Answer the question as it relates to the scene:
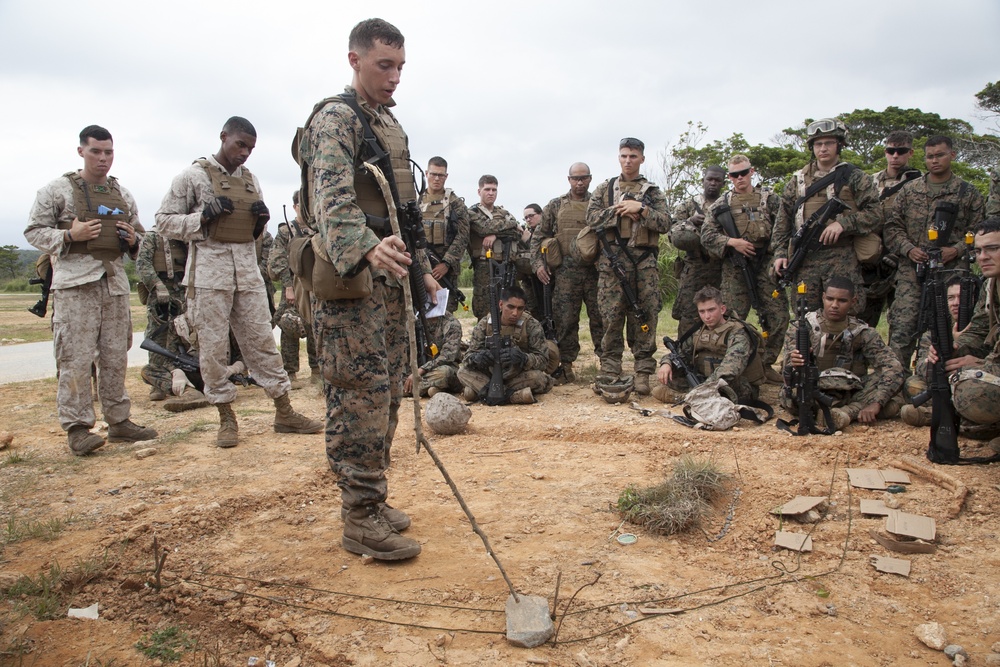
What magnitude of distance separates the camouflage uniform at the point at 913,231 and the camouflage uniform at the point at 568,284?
9.11 ft

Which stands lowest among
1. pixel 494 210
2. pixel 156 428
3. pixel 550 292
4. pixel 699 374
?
pixel 156 428

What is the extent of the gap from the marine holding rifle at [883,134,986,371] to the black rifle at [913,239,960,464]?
1.62 meters

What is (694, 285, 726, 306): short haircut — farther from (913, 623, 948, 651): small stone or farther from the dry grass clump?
(913, 623, 948, 651): small stone

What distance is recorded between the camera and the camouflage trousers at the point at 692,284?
710 centimetres

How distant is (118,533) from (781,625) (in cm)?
296

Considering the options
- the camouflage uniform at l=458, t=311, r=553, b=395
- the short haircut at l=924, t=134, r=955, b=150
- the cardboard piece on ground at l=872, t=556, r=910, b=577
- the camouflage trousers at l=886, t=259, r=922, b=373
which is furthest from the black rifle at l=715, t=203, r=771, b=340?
the cardboard piece on ground at l=872, t=556, r=910, b=577

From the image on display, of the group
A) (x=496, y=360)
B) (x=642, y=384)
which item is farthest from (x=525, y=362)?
(x=642, y=384)

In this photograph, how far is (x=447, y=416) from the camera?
5.13m

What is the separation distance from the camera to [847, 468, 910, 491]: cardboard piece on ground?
3670 millimetres

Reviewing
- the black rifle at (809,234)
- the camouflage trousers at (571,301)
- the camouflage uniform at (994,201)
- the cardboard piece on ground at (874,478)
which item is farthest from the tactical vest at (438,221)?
the camouflage uniform at (994,201)

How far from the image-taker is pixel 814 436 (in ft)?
15.5

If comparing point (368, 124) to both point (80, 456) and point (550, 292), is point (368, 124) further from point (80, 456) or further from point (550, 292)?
point (550, 292)

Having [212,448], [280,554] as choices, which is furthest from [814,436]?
[212,448]

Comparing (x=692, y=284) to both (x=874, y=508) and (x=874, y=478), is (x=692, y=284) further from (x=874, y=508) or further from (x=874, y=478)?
(x=874, y=508)
